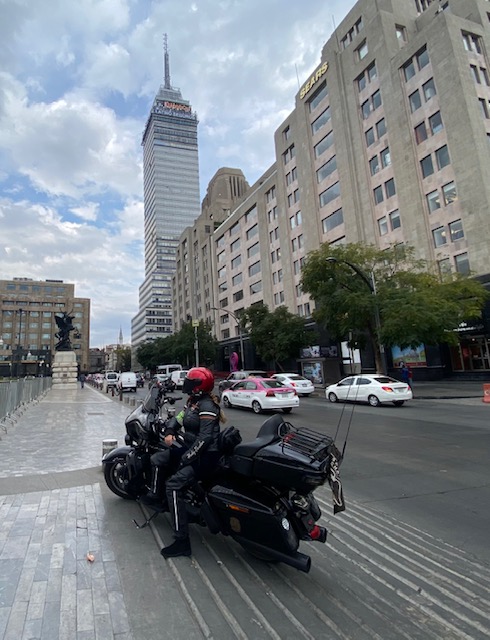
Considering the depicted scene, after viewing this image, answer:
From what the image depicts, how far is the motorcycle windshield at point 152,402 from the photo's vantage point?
4742mm

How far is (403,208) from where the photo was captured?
30.5 meters

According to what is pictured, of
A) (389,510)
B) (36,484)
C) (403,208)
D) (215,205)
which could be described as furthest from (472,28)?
(215,205)

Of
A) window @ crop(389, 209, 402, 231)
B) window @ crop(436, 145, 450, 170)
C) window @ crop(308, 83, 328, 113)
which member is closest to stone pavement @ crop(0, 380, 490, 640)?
window @ crop(436, 145, 450, 170)

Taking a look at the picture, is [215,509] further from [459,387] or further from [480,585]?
[459,387]

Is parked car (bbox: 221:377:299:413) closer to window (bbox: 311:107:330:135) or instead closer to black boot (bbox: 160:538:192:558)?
black boot (bbox: 160:538:192:558)

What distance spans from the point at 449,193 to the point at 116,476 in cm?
3015

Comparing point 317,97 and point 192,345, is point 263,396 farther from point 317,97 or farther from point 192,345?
point 192,345

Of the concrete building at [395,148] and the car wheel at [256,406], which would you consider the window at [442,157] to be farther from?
the car wheel at [256,406]

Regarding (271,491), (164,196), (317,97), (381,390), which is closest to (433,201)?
(381,390)

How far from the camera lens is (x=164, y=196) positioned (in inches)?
6481

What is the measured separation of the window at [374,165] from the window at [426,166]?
4.84m

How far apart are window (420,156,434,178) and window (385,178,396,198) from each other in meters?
2.80

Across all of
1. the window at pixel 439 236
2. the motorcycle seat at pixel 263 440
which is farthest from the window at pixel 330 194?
the motorcycle seat at pixel 263 440

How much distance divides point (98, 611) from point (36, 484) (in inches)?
146
